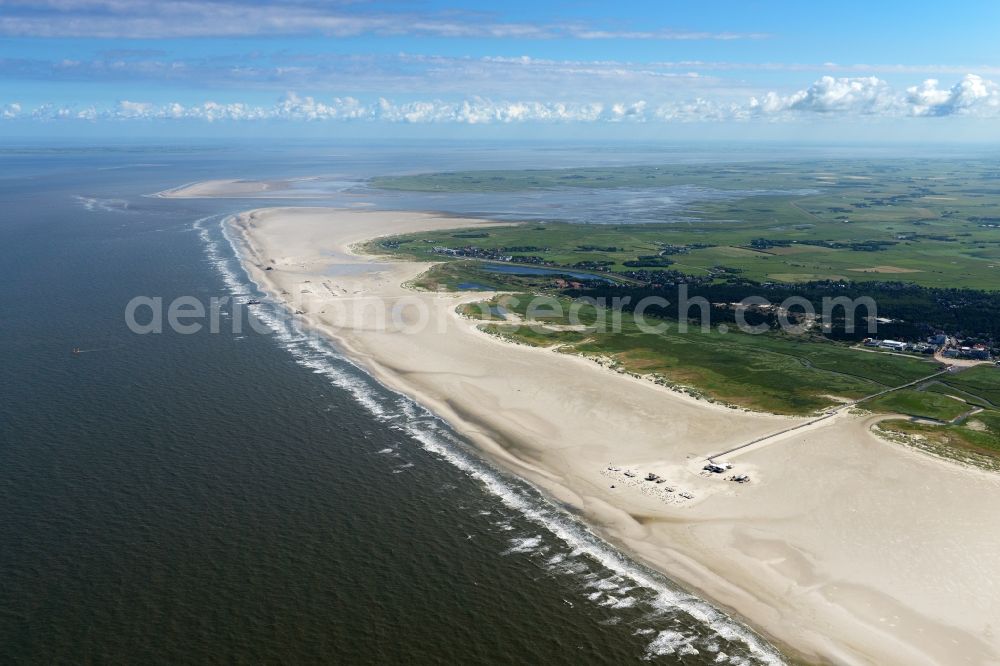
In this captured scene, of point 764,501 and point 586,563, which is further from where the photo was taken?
point 764,501

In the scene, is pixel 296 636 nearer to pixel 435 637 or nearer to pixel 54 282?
pixel 435 637

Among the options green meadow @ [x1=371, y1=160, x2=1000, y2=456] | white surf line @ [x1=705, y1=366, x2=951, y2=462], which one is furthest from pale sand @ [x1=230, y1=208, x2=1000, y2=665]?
green meadow @ [x1=371, y1=160, x2=1000, y2=456]

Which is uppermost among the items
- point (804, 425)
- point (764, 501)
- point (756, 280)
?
point (756, 280)

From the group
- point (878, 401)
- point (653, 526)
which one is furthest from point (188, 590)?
point (878, 401)

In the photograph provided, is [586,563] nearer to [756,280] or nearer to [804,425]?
[804,425]

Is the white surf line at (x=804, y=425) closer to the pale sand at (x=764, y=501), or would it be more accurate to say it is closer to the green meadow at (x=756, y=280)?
the pale sand at (x=764, y=501)

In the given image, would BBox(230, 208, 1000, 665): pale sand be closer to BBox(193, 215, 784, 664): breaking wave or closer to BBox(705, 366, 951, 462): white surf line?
BBox(705, 366, 951, 462): white surf line

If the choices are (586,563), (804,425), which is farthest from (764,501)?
(804,425)

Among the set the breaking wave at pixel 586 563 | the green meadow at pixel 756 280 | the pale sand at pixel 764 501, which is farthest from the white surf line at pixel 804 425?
the breaking wave at pixel 586 563
